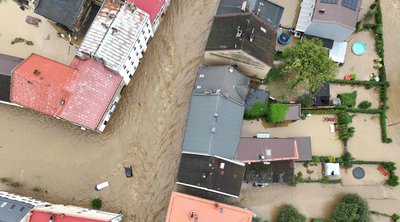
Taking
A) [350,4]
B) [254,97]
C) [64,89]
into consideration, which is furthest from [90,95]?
[350,4]

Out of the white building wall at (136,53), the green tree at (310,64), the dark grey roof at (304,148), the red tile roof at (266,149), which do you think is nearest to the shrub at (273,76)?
the green tree at (310,64)

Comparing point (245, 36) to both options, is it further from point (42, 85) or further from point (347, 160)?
point (42, 85)

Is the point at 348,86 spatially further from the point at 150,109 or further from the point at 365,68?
the point at 150,109

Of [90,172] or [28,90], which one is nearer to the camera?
[28,90]

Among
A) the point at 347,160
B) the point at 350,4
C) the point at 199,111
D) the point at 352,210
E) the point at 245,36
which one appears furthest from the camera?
the point at 347,160

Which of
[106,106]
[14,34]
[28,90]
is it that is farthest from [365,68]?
[14,34]

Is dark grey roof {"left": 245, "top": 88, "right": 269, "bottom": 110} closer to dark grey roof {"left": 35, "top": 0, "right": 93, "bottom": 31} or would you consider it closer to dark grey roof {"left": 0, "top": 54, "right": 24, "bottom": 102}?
dark grey roof {"left": 35, "top": 0, "right": 93, "bottom": 31}
